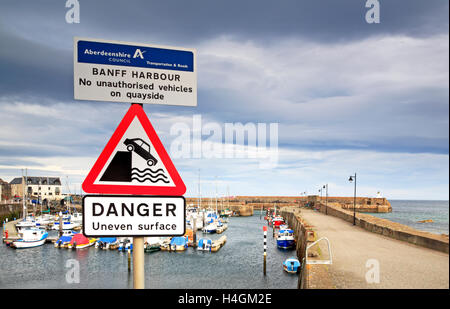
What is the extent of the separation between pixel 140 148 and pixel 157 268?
31610 millimetres

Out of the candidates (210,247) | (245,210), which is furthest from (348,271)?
(245,210)

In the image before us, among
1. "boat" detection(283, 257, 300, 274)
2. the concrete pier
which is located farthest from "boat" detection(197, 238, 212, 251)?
the concrete pier

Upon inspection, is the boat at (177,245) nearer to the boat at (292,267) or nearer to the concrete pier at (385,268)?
the boat at (292,267)

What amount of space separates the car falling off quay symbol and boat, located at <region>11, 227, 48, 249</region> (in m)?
50.8

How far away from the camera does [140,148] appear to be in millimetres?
2184

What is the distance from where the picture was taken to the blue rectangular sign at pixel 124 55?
88.2 inches

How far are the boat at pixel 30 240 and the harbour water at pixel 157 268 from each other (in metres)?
0.99

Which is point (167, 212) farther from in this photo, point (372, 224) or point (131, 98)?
point (372, 224)

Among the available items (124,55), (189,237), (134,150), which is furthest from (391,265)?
(189,237)

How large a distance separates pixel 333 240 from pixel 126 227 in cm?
2230

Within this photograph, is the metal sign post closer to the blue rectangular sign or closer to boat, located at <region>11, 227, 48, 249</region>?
the blue rectangular sign

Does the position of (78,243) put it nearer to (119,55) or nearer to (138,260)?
(138,260)

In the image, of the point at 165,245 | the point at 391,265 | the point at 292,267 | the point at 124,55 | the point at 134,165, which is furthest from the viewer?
the point at 165,245
